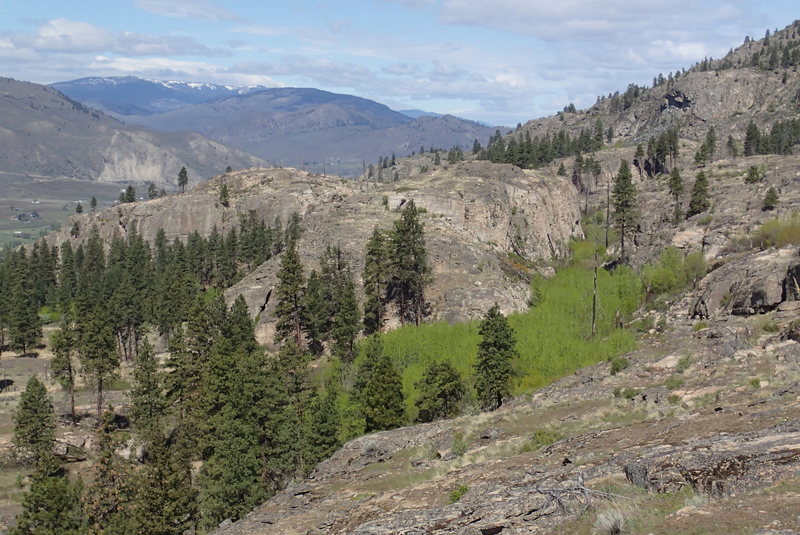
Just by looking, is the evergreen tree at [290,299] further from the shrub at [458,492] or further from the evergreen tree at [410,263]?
the shrub at [458,492]

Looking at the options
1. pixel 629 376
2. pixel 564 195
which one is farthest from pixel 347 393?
pixel 564 195

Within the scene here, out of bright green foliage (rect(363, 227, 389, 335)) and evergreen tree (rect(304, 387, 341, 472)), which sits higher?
bright green foliage (rect(363, 227, 389, 335))

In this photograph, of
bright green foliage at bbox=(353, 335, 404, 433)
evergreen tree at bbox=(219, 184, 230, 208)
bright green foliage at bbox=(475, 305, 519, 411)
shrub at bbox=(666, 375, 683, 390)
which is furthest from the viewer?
evergreen tree at bbox=(219, 184, 230, 208)

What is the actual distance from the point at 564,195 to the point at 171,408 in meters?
94.2

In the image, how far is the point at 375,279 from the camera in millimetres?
91812

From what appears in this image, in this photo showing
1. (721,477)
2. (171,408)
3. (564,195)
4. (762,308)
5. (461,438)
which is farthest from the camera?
(564,195)

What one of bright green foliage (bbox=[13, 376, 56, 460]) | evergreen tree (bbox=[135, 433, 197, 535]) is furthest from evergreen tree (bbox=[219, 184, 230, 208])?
evergreen tree (bbox=[135, 433, 197, 535])

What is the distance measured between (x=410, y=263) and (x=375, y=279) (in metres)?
5.62

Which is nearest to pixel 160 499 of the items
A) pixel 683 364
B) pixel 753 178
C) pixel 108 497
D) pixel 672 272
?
pixel 108 497

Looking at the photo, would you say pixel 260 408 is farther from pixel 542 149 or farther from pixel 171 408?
pixel 542 149

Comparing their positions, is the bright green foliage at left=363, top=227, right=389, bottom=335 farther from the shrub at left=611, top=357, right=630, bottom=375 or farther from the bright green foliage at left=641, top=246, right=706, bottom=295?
the shrub at left=611, top=357, right=630, bottom=375

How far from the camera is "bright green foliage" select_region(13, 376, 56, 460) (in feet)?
219

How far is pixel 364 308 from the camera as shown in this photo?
9325cm

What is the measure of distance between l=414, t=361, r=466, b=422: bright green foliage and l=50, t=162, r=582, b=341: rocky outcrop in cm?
2534
